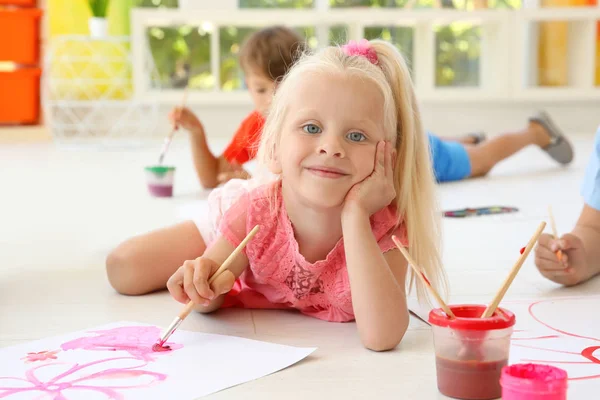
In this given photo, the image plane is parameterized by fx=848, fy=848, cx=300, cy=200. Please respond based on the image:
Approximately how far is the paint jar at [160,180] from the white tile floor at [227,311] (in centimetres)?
4

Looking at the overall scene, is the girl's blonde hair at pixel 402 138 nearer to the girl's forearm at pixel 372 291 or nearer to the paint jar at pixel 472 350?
the girl's forearm at pixel 372 291

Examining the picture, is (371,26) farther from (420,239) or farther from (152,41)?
(420,239)

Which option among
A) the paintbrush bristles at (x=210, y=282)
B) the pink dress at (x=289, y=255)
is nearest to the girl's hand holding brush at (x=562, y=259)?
the pink dress at (x=289, y=255)

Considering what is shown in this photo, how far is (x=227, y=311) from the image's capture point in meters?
1.18

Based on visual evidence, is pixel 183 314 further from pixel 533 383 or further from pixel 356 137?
pixel 533 383

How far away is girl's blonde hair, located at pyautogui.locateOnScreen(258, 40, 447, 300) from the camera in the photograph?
3.54 ft

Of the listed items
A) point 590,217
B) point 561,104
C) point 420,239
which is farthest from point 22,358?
point 561,104

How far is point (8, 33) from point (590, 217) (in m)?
3.34

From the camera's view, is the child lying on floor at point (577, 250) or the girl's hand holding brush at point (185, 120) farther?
the girl's hand holding brush at point (185, 120)

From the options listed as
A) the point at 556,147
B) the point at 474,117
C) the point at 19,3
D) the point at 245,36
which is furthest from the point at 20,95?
the point at 556,147

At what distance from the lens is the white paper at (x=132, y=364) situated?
842mm

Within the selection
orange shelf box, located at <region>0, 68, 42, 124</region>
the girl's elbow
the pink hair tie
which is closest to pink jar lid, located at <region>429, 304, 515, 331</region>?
the girl's elbow

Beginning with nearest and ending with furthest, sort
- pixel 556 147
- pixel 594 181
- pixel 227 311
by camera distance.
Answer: pixel 227 311 → pixel 594 181 → pixel 556 147

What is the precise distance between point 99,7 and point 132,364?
132 inches
